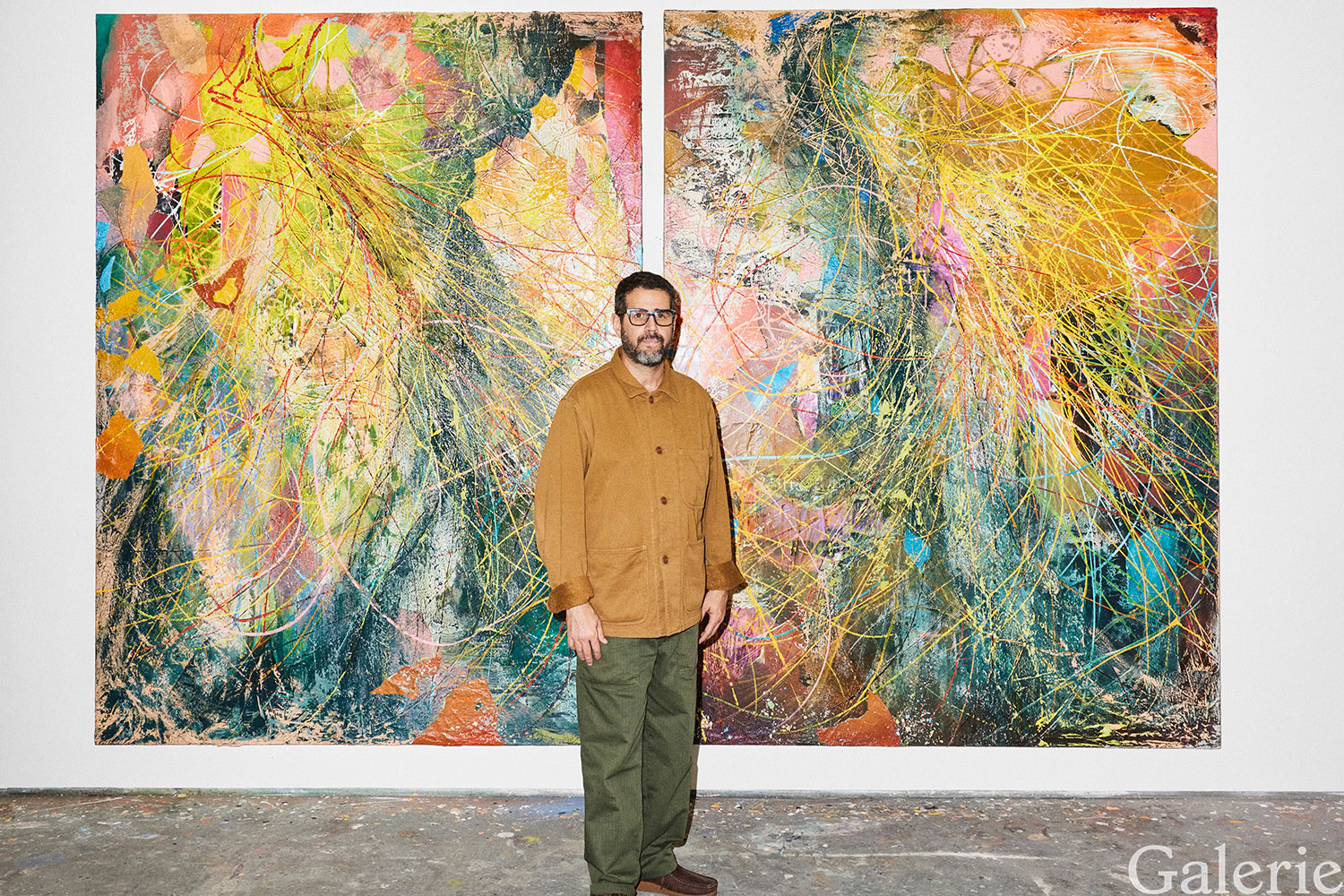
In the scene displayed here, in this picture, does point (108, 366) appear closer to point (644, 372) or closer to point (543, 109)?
point (543, 109)

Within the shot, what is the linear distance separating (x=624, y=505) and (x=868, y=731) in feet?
4.35

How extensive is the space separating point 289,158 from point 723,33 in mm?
1506

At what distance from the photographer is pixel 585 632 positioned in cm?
220

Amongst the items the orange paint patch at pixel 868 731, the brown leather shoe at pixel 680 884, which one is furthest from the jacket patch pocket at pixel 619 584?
the orange paint patch at pixel 868 731

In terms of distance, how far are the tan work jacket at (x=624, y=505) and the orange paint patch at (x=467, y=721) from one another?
0.97 metres

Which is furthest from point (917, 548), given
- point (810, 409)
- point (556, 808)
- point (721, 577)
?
point (556, 808)

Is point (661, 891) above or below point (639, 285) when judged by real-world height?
below

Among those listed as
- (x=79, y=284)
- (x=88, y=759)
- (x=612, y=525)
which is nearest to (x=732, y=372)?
(x=612, y=525)

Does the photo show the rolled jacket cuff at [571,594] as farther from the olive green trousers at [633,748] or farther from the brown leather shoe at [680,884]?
the brown leather shoe at [680,884]

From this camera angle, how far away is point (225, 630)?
304 cm

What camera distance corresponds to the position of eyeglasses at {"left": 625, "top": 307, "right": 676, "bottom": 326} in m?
2.31

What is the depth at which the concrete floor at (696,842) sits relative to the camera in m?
2.41

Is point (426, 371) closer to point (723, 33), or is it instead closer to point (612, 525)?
point (612, 525)

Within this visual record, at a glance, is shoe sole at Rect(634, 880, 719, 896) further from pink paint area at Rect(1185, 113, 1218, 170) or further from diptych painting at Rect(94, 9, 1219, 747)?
pink paint area at Rect(1185, 113, 1218, 170)
